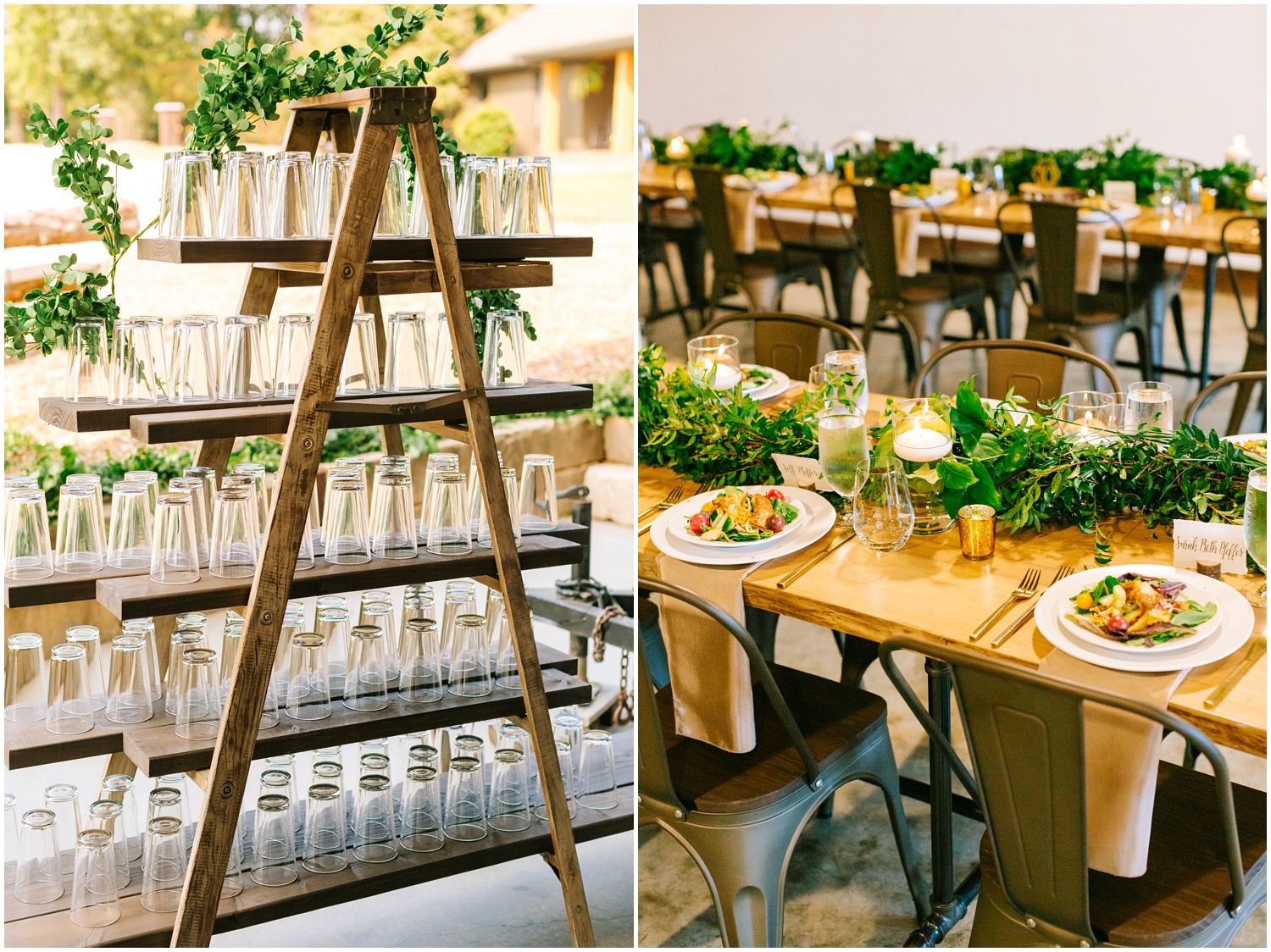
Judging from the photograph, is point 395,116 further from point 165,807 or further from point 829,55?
point 829,55

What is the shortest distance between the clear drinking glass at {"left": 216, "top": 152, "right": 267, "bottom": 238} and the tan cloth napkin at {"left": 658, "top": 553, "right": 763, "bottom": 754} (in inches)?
33.4

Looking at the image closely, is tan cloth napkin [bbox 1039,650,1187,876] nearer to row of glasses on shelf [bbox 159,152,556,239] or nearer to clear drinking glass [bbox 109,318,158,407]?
row of glasses on shelf [bbox 159,152,556,239]

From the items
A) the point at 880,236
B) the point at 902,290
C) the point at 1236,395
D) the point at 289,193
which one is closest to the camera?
the point at 289,193

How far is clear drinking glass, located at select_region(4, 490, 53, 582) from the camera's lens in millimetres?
1842

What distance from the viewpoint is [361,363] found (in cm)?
199

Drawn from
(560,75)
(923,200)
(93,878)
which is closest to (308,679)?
(93,878)

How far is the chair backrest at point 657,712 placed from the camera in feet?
5.47

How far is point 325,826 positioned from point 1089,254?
3.32m

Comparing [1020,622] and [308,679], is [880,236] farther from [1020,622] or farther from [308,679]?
[308,679]

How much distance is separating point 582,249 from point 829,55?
7169 mm

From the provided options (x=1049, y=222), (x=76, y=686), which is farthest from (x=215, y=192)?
(x=1049, y=222)

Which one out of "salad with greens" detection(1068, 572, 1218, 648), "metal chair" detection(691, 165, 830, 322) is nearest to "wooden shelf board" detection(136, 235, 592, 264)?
"salad with greens" detection(1068, 572, 1218, 648)

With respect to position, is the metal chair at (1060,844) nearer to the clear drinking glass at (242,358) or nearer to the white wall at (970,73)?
the clear drinking glass at (242,358)

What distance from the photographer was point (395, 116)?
1.70 metres
